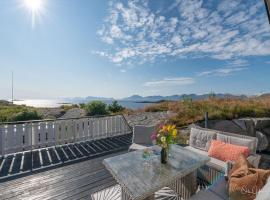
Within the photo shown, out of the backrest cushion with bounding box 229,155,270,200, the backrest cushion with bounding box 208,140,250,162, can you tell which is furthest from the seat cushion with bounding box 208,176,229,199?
the backrest cushion with bounding box 208,140,250,162

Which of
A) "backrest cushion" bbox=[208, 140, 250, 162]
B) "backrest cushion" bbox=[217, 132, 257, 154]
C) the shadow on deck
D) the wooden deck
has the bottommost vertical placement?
the wooden deck

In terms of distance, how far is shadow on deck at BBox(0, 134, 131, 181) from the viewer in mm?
3422

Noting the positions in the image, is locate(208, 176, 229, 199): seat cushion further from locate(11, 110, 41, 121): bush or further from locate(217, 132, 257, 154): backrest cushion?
locate(11, 110, 41, 121): bush

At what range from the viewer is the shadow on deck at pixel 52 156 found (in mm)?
3422

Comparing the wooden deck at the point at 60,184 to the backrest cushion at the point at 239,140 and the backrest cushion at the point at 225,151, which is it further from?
the backrest cushion at the point at 239,140

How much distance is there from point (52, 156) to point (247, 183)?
13.3 ft

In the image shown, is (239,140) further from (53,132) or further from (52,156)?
(53,132)

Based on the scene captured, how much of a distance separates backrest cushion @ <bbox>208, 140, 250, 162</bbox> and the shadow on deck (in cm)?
256

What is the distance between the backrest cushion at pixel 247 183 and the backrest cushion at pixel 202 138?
1695mm

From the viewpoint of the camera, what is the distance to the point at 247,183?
1.54 m

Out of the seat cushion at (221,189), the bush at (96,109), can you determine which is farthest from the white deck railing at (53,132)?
the seat cushion at (221,189)

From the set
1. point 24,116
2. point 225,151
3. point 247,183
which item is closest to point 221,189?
point 247,183

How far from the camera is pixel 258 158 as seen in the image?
2.47 metres

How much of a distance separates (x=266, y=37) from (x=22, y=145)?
909 cm
